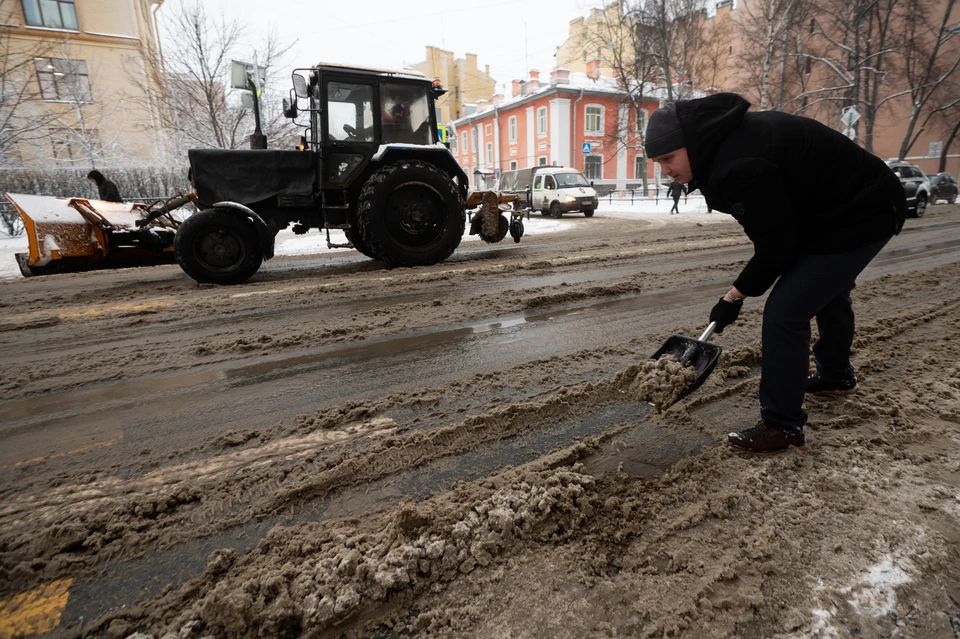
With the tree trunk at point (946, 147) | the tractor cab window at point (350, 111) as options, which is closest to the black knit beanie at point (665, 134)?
the tractor cab window at point (350, 111)

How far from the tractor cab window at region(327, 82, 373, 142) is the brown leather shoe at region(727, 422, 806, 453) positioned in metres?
6.29

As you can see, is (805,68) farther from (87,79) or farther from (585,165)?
(87,79)

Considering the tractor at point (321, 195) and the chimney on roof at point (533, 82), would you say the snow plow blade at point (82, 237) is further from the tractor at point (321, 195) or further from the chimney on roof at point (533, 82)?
the chimney on roof at point (533, 82)

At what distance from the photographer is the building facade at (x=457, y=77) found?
52562 mm

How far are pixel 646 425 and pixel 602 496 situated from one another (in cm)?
66

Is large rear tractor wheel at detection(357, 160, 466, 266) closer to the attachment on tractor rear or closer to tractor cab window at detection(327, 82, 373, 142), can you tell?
tractor cab window at detection(327, 82, 373, 142)

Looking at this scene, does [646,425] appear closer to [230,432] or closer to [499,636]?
[499,636]

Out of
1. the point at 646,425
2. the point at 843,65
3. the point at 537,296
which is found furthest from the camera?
the point at 843,65

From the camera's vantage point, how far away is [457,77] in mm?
53875

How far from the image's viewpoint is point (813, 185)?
2.07 m

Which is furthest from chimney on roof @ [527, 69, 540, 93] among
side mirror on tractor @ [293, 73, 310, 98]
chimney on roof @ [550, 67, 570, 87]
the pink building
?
side mirror on tractor @ [293, 73, 310, 98]

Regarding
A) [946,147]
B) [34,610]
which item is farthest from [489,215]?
[946,147]

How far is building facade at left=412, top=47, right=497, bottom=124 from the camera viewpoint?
2069 inches

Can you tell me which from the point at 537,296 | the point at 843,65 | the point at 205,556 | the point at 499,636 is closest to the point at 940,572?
the point at 499,636
